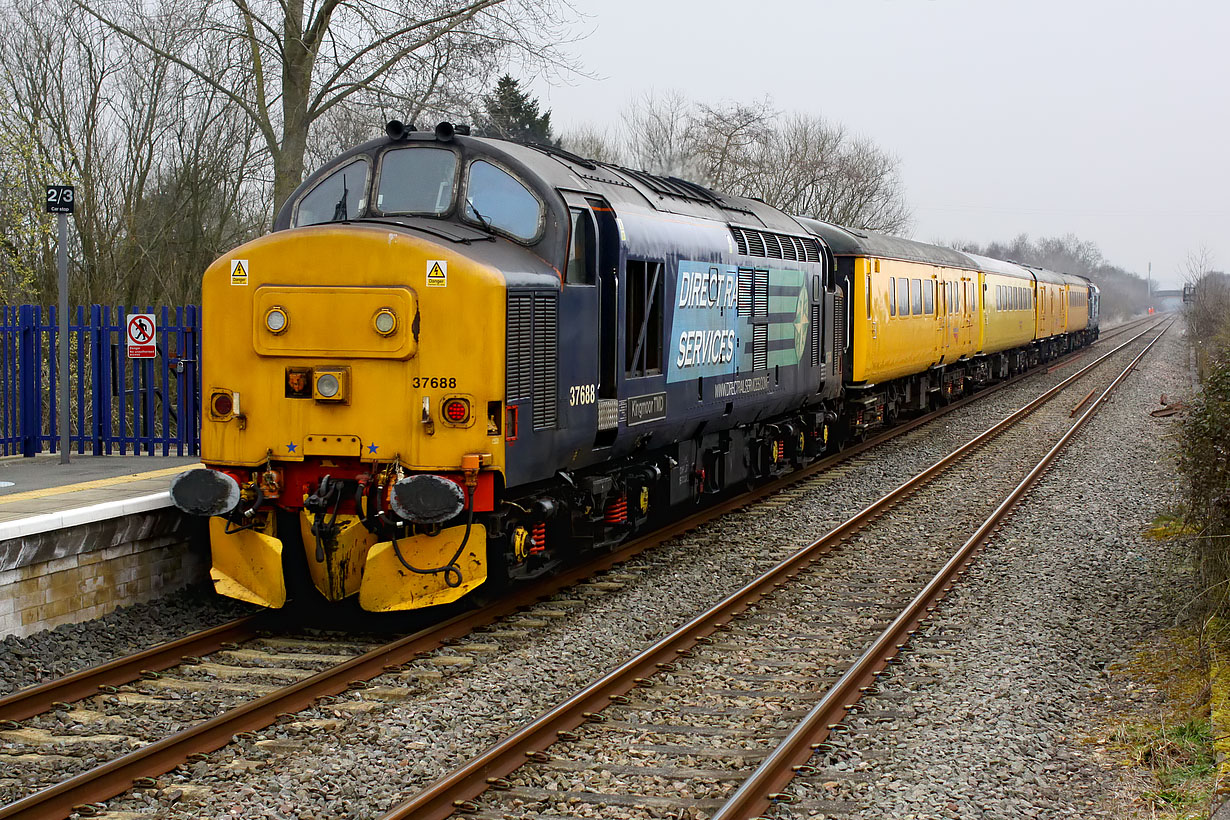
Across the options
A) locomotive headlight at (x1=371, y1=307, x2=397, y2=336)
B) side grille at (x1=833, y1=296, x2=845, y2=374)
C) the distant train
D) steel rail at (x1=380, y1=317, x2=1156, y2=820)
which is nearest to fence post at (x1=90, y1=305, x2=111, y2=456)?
the distant train

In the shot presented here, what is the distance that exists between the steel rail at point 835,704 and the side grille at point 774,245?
391cm

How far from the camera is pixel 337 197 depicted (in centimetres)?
919

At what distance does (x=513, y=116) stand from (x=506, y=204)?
24.3 metres

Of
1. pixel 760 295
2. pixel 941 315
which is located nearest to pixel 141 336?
pixel 760 295

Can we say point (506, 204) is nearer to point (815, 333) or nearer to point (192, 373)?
point (192, 373)

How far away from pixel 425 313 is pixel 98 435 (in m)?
6.57

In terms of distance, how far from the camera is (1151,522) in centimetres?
1311

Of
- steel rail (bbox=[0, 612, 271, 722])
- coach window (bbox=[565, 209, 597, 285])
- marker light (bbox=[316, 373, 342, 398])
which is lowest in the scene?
steel rail (bbox=[0, 612, 271, 722])

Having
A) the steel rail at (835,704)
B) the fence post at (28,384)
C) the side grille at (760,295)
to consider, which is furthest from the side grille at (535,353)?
the fence post at (28,384)

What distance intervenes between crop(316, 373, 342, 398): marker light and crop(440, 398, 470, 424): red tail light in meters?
0.73

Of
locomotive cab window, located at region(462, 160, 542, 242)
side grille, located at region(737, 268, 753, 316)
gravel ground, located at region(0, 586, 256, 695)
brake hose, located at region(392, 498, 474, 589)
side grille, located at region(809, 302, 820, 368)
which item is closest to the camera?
gravel ground, located at region(0, 586, 256, 695)

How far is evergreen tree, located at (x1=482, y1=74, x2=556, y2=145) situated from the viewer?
20.7 metres

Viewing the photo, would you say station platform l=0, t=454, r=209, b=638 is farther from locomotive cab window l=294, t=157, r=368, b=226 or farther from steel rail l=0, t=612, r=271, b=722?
locomotive cab window l=294, t=157, r=368, b=226

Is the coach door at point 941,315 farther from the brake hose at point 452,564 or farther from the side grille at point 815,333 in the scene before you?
the brake hose at point 452,564
